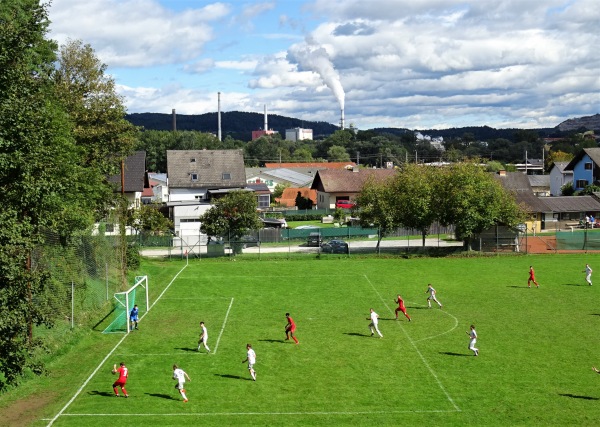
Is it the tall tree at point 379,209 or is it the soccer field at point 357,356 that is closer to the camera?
the soccer field at point 357,356

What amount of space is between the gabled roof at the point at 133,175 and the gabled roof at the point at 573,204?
155ft

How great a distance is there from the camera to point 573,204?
271 feet

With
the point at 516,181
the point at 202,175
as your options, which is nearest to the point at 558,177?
the point at 516,181

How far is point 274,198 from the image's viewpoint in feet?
386

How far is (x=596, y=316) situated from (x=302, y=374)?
60.7 feet

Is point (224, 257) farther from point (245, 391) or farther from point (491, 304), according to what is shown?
point (245, 391)

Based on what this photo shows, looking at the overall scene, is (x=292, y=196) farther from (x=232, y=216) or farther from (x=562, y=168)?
(x=232, y=216)

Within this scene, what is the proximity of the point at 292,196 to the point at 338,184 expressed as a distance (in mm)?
15212

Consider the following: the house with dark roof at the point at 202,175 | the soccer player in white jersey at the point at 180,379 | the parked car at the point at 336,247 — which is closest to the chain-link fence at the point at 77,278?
the soccer player in white jersey at the point at 180,379

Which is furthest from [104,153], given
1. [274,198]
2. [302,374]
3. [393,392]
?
[274,198]

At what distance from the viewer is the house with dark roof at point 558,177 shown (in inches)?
4471

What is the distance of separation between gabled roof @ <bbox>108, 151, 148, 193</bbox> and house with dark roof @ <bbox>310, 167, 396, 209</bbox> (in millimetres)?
31623

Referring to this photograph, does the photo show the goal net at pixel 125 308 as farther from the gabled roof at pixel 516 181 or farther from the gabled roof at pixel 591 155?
the gabled roof at pixel 591 155

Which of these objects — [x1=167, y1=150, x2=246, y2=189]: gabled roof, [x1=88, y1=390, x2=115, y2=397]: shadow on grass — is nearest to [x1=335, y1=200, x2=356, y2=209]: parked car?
[x1=167, y1=150, x2=246, y2=189]: gabled roof
